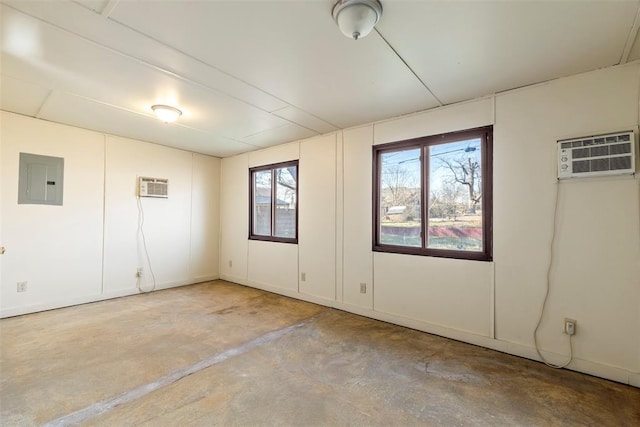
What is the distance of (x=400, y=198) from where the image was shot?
352 cm

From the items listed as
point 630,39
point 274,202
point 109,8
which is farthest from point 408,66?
point 274,202

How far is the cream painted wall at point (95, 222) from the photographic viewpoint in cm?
353

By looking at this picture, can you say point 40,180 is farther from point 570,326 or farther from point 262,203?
point 570,326

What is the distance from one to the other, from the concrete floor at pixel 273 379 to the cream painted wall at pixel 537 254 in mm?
234

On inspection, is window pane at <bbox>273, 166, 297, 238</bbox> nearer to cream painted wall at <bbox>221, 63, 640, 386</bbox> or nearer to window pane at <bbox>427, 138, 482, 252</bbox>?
cream painted wall at <bbox>221, 63, 640, 386</bbox>

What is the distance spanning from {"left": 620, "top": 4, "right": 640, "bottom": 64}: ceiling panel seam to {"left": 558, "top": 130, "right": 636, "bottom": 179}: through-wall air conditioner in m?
0.55

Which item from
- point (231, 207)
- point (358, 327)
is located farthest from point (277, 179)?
point (358, 327)

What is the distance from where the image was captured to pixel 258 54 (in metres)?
2.17

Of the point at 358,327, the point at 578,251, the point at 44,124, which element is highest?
the point at 44,124

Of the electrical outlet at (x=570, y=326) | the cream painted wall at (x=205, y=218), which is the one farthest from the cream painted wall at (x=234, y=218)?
the electrical outlet at (x=570, y=326)

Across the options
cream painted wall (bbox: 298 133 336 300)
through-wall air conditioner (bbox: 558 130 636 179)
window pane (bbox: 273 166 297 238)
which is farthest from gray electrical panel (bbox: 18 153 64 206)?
through-wall air conditioner (bbox: 558 130 636 179)

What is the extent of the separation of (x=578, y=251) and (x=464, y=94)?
1721mm

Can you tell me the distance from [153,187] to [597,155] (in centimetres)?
554

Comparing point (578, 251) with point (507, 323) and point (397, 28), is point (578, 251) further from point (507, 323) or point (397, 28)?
point (397, 28)
